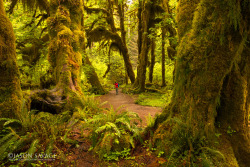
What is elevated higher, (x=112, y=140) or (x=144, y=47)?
(x=144, y=47)

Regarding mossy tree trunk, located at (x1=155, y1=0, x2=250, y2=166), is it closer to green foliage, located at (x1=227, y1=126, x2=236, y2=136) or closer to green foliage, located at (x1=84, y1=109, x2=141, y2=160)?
green foliage, located at (x1=227, y1=126, x2=236, y2=136)

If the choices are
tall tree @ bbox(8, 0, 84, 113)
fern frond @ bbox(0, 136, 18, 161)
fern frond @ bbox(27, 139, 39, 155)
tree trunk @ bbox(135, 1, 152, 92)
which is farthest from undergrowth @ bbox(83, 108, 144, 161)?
tree trunk @ bbox(135, 1, 152, 92)

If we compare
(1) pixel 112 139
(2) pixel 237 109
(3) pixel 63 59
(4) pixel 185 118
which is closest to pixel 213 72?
(4) pixel 185 118

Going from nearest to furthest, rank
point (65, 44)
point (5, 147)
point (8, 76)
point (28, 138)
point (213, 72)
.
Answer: point (213, 72)
point (5, 147)
point (28, 138)
point (8, 76)
point (65, 44)

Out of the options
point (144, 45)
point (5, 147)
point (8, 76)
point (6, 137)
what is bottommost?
point (5, 147)

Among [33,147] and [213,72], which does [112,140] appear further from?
[213,72]

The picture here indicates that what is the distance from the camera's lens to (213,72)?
2.54 metres

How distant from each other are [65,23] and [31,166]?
598 cm

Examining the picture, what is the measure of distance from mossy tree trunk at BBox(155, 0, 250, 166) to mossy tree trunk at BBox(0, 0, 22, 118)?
3754 mm

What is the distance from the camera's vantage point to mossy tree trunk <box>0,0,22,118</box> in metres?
3.64

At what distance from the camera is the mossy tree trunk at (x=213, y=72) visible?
7.66 ft

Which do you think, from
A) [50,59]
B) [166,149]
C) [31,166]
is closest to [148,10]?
[50,59]

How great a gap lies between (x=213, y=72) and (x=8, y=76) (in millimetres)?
4683

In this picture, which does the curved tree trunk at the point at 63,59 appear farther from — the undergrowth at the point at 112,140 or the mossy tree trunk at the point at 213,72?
the mossy tree trunk at the point at 213,72
